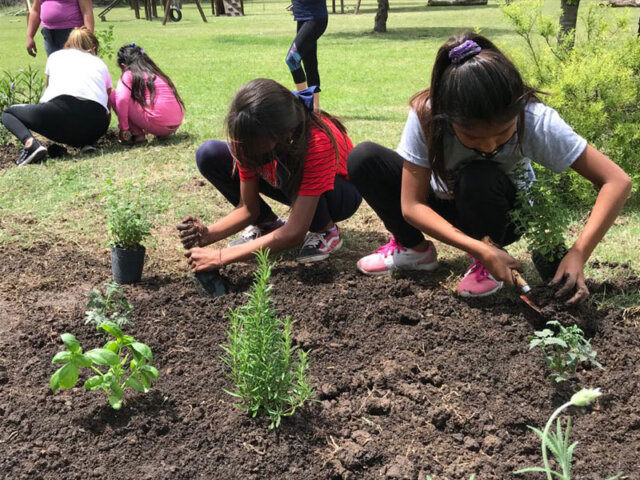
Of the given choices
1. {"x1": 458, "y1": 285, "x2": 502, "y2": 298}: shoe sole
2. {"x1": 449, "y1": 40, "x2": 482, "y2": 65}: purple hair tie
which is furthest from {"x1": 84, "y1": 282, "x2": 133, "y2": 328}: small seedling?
{"x1": 449, "y1": 40, "x2": 482, "y2": 65}: purple hair tie

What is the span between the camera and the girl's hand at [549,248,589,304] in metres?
2.58

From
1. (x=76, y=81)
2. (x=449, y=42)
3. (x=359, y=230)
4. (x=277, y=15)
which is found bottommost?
(x=277, y=15)

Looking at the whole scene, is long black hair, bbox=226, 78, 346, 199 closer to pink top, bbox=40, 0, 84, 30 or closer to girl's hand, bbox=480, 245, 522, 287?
girl's hand, bbox=480, 245, 522, 287

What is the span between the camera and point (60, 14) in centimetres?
692

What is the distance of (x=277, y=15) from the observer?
96.6 ft

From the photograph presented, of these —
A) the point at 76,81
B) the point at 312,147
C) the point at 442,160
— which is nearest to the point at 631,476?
the point at 442,160

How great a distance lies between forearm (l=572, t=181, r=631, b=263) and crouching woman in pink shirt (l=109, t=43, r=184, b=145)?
435 cm

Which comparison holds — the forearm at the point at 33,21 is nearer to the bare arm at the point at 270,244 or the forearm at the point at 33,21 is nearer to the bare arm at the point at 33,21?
the bare arm at the point at 33,21

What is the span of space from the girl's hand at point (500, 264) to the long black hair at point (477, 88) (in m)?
0.54

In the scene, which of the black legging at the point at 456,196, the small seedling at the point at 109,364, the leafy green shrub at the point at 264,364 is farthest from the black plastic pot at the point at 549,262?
the small seedling at the point at 109,364

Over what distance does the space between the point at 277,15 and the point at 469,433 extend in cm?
2901

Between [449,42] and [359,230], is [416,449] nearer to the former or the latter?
[449,42]

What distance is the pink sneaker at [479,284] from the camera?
3090mm

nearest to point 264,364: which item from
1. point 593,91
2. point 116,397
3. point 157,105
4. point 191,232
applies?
point 116,397
